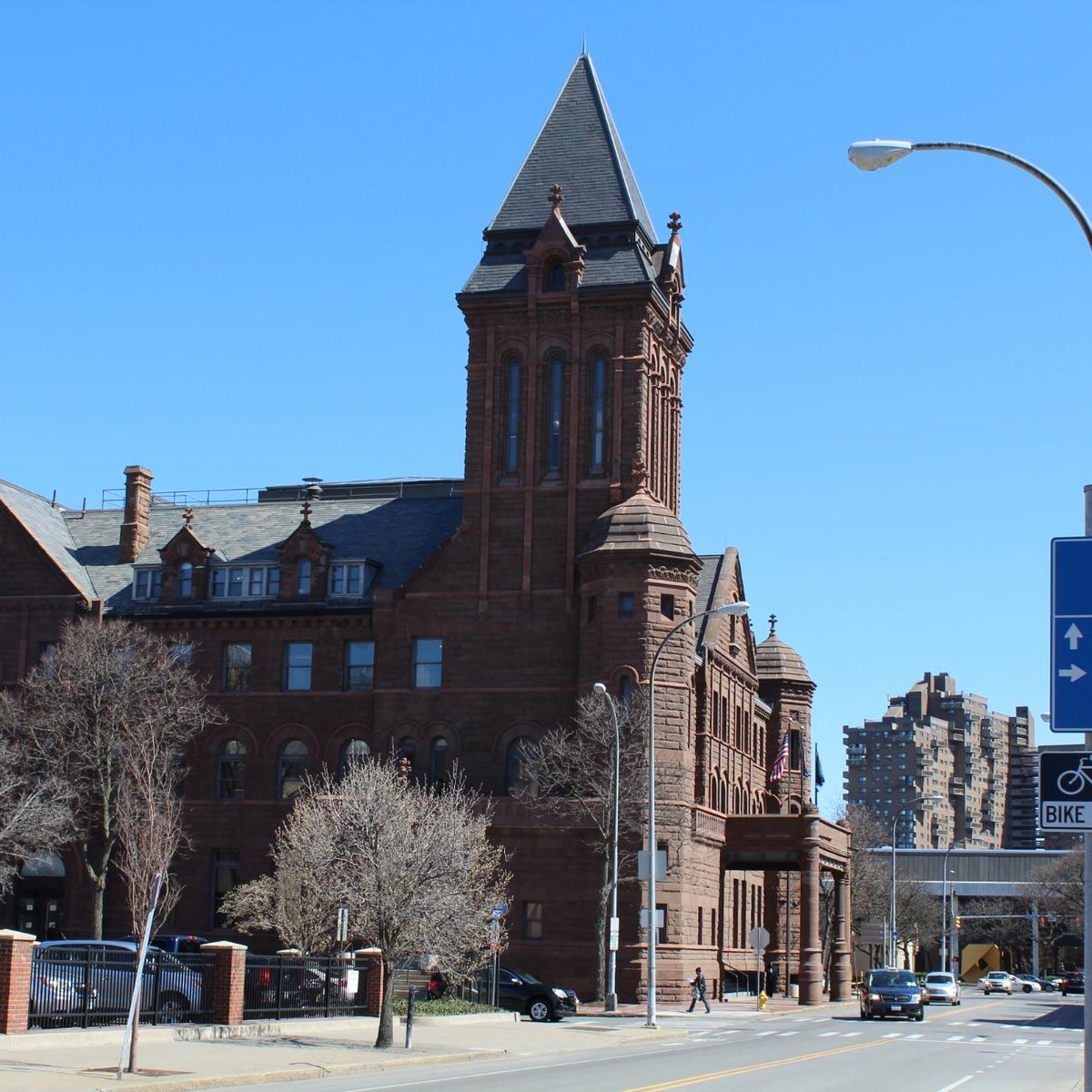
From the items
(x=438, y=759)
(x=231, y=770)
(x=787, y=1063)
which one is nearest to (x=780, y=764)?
(x=438, y=759)

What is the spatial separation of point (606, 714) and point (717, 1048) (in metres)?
21.1

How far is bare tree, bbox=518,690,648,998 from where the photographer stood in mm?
56344

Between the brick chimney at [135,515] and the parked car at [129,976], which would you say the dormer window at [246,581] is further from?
the parked car at [129,976]

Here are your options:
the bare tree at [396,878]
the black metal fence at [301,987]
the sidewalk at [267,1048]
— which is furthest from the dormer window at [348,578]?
the black metal fence at [301,987]

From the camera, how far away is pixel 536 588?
205 feet

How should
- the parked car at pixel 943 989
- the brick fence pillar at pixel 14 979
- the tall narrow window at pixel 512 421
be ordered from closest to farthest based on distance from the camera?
the brick fence pillar at pixel 14 979 → the tall narrow window at pixel 512 421 → the parked car at pixel 943 989

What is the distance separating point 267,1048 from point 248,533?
40585mm

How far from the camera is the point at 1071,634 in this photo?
43.3 feet

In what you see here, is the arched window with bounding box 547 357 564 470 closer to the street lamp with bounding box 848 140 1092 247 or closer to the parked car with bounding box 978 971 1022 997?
the street lamp with bounding box 848 140 1092 247

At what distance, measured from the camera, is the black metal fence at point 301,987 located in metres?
36.3

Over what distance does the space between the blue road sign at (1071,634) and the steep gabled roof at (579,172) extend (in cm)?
5257

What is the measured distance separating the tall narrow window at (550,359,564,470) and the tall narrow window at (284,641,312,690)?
40.5 feet

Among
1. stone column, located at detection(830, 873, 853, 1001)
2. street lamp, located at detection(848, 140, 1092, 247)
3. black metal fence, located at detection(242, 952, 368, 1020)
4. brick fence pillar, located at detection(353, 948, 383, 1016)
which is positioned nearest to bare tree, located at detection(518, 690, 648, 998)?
brick fence pillar, located at detection(353, 948, 383, 1016)

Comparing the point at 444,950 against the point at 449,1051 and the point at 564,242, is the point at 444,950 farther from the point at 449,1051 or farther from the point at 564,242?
the point at 564,242
